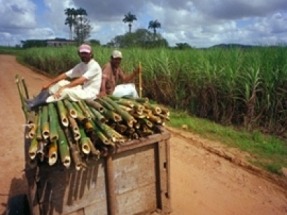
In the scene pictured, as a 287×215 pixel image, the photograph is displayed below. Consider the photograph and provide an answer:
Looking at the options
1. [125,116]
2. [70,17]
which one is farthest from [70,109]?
[70,17]

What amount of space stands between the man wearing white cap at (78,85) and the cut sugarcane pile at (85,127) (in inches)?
9.2

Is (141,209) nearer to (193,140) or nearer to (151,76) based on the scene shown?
(193,140)

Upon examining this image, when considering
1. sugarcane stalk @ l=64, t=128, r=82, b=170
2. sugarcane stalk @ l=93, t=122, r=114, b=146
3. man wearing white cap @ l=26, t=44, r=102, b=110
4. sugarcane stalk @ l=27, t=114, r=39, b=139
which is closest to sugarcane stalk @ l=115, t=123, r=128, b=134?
sugarcane stalk @ l=93, t=122, r=114, b=146

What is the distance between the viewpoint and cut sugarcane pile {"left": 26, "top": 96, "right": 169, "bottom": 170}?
2822 mm

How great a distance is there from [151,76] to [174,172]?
639cm

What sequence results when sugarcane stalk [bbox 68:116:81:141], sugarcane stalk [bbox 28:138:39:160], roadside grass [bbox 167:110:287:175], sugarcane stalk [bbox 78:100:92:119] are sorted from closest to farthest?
sugarcane stalk [bbox 28:138:39:160], sugarcane stalk [bbox 68:116:81:141], sugarcane stalk [bbox 78:100:92:119], roadside grass [bbox 167:110:287:175]

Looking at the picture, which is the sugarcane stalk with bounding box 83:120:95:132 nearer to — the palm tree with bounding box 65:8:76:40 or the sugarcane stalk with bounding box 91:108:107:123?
the sugarcane stalk with bounding box 91:108:107:123

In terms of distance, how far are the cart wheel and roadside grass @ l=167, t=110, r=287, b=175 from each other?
12.8ft

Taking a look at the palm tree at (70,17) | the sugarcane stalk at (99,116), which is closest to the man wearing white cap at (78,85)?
the sugarcane stalk at (99,116)

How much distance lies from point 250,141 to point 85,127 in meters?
4.86

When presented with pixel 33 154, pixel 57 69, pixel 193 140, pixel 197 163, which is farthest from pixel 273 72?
pixel 57 69

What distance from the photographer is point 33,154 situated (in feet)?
8.82

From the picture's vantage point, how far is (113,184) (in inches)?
129

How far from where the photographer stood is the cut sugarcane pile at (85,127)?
2.82 meters
